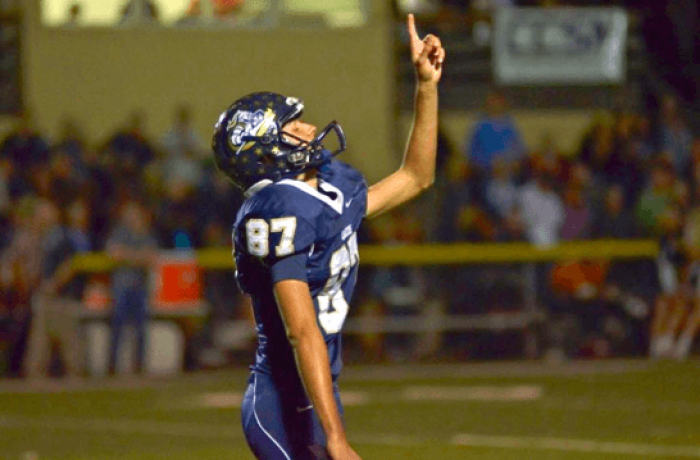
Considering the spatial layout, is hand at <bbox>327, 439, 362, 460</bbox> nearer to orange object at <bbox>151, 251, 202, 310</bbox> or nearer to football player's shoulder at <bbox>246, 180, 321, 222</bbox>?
football player's shoulder at <bbox>246, 180, 321, 222</bbox>

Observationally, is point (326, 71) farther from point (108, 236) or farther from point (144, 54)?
point (108, 236)

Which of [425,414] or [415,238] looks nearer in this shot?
[425,414]

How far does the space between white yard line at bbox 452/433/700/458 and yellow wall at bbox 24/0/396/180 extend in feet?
25.5

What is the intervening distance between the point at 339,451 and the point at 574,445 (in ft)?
18.4

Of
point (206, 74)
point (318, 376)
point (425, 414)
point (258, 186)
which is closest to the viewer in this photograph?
point (318, 376)

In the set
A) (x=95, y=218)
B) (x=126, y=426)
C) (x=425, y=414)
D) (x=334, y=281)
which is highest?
(x=334, y=281)

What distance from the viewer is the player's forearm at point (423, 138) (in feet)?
15.2

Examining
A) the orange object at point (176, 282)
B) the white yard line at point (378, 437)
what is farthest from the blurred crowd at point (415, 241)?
the white yard line at point (378, 437)

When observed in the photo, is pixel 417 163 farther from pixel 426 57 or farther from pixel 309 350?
pixel 309 350

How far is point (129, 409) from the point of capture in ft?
38.0

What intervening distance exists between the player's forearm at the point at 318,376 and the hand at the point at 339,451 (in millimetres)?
31

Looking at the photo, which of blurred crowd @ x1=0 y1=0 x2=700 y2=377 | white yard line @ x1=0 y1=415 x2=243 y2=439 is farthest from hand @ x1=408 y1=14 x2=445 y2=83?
blurred crowd @ x1=0 y1=0 x2=700 y2=377

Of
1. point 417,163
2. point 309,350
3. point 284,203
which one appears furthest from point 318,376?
point 417,163

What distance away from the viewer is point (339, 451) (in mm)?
3777
